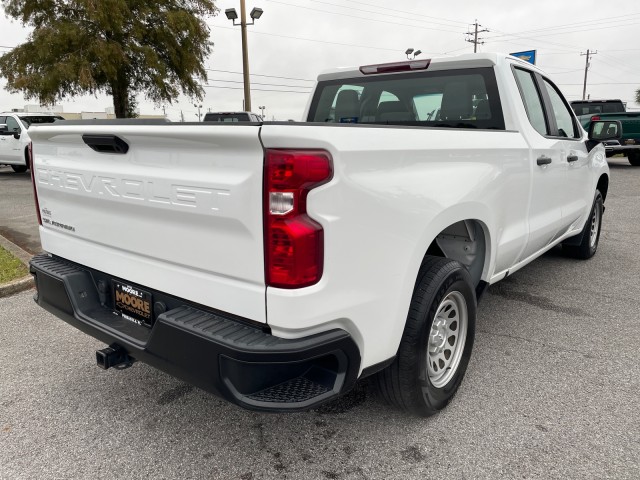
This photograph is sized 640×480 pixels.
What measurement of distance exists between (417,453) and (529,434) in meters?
0.59

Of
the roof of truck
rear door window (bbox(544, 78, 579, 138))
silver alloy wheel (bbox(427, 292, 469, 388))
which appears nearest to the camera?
silver alloy wheel (bbox(427, 292, 469, 388))

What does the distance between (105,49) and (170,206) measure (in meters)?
17.5

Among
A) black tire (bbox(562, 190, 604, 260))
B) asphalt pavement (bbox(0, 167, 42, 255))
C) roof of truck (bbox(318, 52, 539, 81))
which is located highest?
roof of truck (bbox(318, 52, 539, 81))

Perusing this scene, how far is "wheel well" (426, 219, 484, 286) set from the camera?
2.87 meters

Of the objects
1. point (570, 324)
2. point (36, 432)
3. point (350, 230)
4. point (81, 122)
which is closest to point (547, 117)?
point (570, 324)

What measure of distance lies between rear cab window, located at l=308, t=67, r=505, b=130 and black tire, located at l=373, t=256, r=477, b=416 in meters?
1.32

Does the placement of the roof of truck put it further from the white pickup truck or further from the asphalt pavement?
the asphalt pavement

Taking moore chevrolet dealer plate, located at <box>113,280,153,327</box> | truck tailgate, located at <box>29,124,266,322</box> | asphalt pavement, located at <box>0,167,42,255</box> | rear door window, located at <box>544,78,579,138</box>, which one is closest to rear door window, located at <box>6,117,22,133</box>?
asphalt pavement, located at <box>0,167,42,255</box>

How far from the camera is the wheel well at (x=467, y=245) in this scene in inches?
113

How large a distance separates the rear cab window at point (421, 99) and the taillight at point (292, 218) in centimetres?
203

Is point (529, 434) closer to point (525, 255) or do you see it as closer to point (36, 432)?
point (525, 255)

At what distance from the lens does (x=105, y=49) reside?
16.9m

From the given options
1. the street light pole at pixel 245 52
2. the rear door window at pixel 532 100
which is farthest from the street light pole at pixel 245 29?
the rear door window at pixel 532 100

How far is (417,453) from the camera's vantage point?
2330 mm
